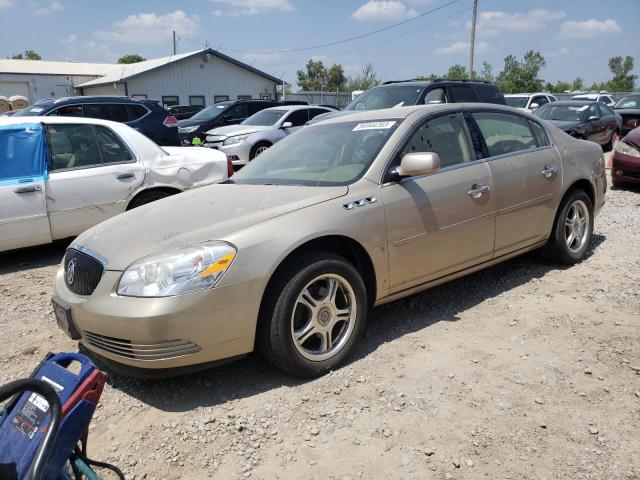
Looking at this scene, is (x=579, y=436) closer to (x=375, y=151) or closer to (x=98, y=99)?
(x=375, y=151)

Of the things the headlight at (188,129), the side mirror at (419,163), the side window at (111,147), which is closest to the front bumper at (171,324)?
the side mirror at (419,163)

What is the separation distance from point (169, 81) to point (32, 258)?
2734cm

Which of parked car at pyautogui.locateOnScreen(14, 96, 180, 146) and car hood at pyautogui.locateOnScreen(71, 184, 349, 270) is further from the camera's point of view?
parked car at pyautogui.locateOnScreen(14, 96, 180, 146)

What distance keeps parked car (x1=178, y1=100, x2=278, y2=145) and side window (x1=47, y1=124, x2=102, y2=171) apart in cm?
815

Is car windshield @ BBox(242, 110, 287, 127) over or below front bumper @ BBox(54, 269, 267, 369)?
over

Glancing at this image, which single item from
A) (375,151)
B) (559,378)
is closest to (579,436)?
(559,378)

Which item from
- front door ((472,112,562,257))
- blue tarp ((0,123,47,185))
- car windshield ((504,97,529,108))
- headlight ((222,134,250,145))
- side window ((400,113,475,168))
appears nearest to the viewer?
side window ((400,113,475,168))

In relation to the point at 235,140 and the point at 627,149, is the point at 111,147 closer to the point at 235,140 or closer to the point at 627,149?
the point at 235,140

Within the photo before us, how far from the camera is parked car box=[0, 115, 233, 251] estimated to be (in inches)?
208

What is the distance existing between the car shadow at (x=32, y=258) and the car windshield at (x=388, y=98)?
226 inches

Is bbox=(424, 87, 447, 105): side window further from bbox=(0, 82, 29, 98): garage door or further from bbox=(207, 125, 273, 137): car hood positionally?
bbox=(0, 82, 29, 98): garage door

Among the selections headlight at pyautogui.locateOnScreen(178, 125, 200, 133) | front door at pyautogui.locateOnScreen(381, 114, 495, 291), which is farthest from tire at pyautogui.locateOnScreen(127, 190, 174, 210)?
headlight at pyautogui.locateOnScreen(178, 125, 200, 133)

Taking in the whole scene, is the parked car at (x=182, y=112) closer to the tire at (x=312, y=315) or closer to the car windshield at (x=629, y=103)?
the car windshield at (x=629, y=103)

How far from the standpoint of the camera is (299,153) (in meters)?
4.15
